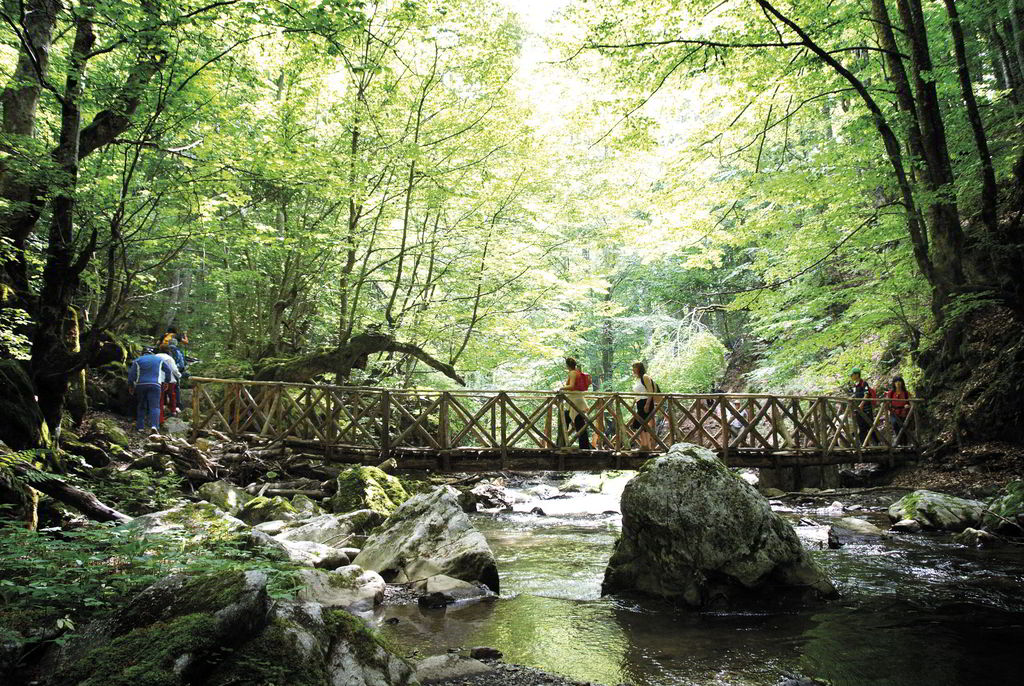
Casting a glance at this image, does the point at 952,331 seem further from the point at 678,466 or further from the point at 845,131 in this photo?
the point at 678,466

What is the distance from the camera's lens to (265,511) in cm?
760

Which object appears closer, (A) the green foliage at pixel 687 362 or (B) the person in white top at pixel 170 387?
(B) the person in white top at pixel 170 387

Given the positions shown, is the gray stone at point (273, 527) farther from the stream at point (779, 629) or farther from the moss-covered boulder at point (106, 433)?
the moss-covered boulder at point (106, 433)

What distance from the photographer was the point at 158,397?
30.6ft

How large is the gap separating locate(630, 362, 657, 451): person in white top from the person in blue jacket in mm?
7393

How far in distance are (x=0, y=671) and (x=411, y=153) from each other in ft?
31.7

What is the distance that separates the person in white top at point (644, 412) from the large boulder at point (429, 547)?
4.26 meters

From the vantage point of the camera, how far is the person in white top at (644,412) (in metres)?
9.86

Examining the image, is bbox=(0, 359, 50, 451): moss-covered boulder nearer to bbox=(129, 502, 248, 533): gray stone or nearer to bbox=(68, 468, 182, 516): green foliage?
bbox=(129, 502, 248, 533): gray stone

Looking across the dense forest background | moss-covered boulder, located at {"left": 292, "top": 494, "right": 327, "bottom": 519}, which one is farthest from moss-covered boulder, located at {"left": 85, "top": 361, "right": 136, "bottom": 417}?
moss-covered boulder, located at {"left": 292, "top": 494, "right": 327, "bottom": 519}

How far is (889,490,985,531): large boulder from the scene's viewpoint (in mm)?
7410

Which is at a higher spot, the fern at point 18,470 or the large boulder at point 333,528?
the fern at point 18,470

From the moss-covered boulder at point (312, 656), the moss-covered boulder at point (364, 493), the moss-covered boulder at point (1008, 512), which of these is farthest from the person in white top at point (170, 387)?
the moss-covered boulder at point (1008, 512)

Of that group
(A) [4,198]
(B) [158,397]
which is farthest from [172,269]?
(A) [4,198]
